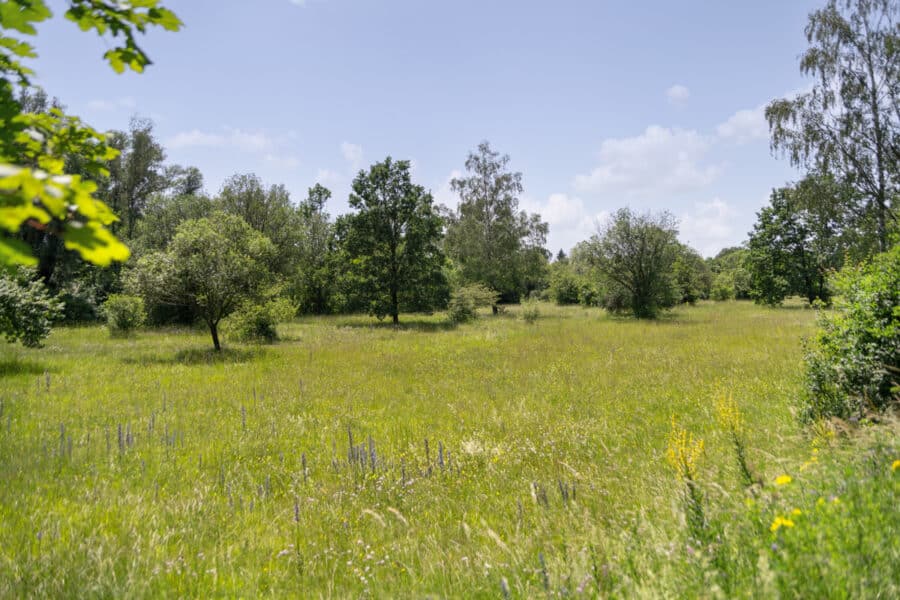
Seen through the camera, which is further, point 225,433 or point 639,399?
point 639,399

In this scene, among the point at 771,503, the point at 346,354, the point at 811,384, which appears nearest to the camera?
the point at 771,503

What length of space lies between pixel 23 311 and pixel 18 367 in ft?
4.92

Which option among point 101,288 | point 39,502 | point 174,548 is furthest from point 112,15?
point 101,288

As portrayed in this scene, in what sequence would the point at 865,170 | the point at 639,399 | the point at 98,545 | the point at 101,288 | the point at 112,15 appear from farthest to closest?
the point at 101,288 → the point at 865,170 → the point at 639,399 → the point at 98,545 → the point at 112,15

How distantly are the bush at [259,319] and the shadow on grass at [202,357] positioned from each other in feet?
6.86

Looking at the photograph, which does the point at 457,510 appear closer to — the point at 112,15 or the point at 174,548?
the point at 174,548

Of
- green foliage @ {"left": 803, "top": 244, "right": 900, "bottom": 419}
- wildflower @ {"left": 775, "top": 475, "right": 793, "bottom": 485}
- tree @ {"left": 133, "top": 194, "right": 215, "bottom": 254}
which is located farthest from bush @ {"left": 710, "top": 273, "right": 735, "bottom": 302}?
tree @ {"left": 133, "top": 194, "right": 215, "bottom": 254}

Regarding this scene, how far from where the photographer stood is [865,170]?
16609mm

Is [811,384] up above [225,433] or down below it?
above

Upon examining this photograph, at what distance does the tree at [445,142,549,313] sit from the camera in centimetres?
3703

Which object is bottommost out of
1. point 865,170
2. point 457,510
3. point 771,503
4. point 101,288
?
point 457,510

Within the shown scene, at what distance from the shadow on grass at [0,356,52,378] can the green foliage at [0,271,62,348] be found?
591mm

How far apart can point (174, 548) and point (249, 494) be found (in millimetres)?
1131

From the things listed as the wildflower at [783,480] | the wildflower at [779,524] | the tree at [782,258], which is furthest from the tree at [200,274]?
the tree at [782,258]
